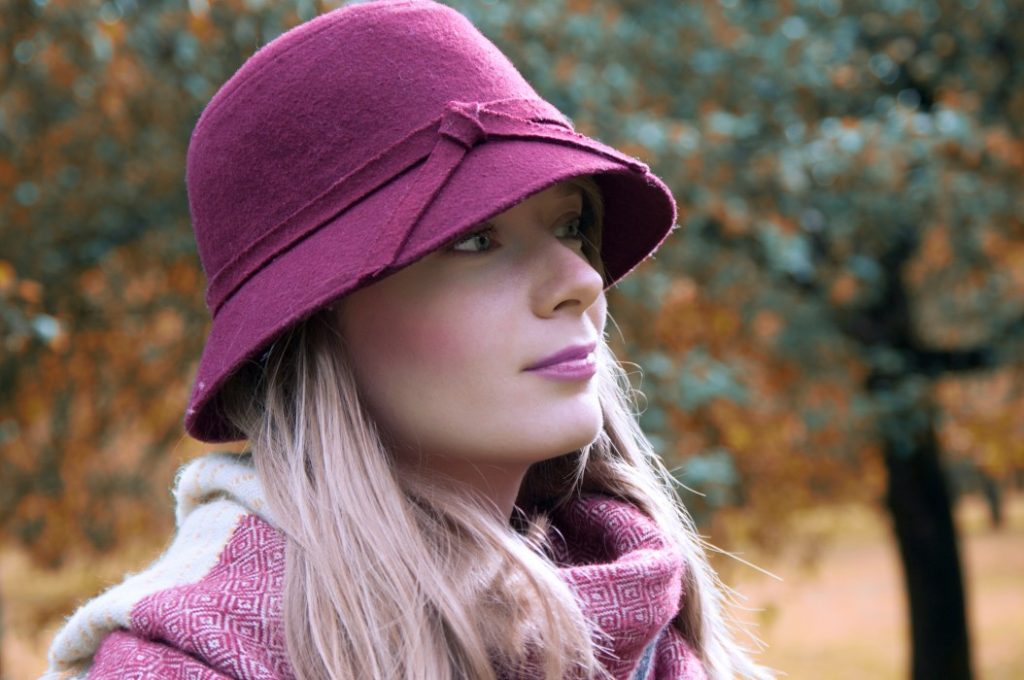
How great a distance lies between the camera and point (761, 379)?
7070 millimetres

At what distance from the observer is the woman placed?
133cm

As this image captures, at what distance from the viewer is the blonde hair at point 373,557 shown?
1.32 m

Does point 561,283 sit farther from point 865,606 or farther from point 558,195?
point 865,606

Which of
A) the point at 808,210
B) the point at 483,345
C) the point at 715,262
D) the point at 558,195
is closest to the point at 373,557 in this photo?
the point at 483,345

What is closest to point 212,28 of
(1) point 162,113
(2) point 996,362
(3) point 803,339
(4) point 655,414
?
(1) point 162,113

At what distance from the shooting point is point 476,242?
4.74ft

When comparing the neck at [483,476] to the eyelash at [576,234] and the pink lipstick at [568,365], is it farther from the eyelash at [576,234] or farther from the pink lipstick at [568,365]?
the eyelash at [576,234]

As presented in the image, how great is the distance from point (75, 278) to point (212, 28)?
130 cm

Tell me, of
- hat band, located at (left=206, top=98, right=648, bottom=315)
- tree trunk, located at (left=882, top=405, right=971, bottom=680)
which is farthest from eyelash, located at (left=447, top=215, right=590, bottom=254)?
tree trunk, located at (left=882, top=405, right=971, bottom=680)

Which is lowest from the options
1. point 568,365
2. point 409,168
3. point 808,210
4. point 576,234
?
point 808,210

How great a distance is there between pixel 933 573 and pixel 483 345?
774 cm

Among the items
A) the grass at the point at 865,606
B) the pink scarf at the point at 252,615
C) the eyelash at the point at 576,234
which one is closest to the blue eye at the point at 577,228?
the eyelash at the point at 576,234

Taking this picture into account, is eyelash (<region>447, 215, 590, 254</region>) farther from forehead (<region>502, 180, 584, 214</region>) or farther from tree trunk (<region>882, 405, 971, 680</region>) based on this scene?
tree trunk (<region>882, 405, 971, 680</region>)

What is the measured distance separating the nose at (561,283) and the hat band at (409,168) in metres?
0.14
